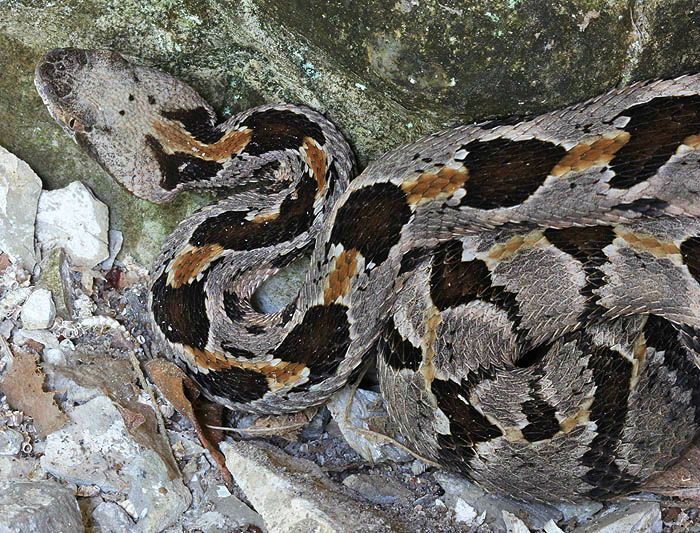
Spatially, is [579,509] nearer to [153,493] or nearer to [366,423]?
[366,423]

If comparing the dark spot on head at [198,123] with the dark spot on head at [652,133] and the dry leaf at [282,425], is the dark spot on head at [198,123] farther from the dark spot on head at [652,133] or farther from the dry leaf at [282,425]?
the dark spot on head at [652,133]

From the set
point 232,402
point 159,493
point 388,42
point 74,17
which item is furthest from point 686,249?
point 74,17

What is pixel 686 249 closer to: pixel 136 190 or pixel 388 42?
A: pixel 388 42

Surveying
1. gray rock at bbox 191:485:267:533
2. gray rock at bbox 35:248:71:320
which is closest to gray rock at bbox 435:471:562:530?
gray rock at bbox 191:485:267:533

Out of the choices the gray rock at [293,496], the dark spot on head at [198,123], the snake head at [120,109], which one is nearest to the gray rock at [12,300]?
the snake head at [120,109]

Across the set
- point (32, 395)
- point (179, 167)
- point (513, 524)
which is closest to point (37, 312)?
point (32, 395)

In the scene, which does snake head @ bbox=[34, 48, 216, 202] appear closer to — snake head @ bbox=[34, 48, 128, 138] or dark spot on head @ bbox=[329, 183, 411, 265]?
snake head @ bbox=[34, 48, 128, 138]
